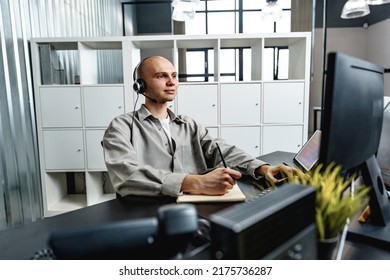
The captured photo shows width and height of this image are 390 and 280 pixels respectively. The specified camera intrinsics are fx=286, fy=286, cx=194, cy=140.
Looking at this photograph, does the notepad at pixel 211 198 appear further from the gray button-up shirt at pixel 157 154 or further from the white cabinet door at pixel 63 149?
the white cabinet door at pixel 63 149

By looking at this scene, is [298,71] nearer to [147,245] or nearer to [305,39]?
[305,39]

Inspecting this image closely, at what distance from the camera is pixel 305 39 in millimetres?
2580

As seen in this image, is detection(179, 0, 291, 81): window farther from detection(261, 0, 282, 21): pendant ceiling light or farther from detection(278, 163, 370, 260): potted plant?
detection(278, 163, 370, 260): potted plant

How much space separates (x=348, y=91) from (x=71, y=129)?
2.48 metres

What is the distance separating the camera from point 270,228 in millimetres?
441

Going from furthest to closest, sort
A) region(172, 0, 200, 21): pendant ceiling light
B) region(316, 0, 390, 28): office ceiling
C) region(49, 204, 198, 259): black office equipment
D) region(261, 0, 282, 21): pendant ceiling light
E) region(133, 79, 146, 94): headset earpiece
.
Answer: region(316, 0, 390, 28): office ceiling < region(261, 0, 282, 21): pendant ceiling light < region(172, 0, 200, 21): pendant ceiling light < region(133, 79, 146, 94): headset earpiece < region(49, 204, 198, 259): black office equipment

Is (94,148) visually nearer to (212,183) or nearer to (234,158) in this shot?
(234,158)

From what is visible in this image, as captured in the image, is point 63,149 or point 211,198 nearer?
point 211,198

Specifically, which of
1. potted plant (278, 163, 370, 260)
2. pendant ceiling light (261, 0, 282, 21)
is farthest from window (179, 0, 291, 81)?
potted plant (278, 163, 370, 260)

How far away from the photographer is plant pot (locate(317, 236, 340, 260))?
50 centimetres

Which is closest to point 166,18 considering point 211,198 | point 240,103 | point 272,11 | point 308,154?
point 272,11

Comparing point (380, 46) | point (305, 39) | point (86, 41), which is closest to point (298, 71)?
point (305, 39)

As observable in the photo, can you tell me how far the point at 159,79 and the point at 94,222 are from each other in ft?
2.50

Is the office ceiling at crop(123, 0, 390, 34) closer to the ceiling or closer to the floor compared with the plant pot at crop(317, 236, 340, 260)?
closer to the ceiling
